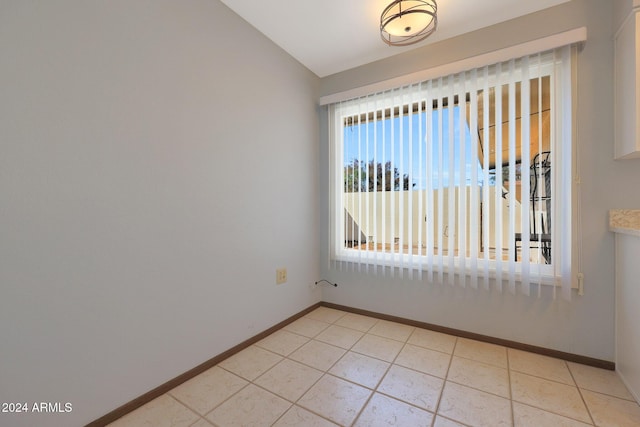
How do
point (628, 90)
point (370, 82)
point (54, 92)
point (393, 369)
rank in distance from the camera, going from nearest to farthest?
point (54, 92) → point (628, 90) → point (393, 369) → point (370, 82)

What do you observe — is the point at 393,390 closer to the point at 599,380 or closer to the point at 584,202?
the point at 599,380

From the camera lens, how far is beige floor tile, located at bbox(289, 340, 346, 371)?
1.71 m

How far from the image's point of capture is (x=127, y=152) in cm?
129

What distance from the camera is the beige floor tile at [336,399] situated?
1.28 m

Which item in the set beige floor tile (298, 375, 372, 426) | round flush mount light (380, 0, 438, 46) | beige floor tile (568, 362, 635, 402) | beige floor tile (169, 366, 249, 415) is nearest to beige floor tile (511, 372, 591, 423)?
beige floor tile (568, 362, 635, 402)

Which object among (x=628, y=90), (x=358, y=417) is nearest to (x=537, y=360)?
(x=358, y=417)

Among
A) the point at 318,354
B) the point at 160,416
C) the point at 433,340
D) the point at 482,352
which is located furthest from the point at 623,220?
the point at 160,416

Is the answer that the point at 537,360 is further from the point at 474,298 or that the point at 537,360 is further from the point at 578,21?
the point at 578,21

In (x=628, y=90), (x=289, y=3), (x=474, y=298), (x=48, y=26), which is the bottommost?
(x=474, y=298)

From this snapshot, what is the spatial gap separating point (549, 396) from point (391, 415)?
0.90 m

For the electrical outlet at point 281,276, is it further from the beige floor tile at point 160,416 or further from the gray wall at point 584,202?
the gray wall at point 584,202

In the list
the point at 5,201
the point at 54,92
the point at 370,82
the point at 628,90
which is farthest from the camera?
the point at 370,82

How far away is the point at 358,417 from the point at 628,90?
2.28 metres

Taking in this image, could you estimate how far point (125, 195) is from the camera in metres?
1.28
